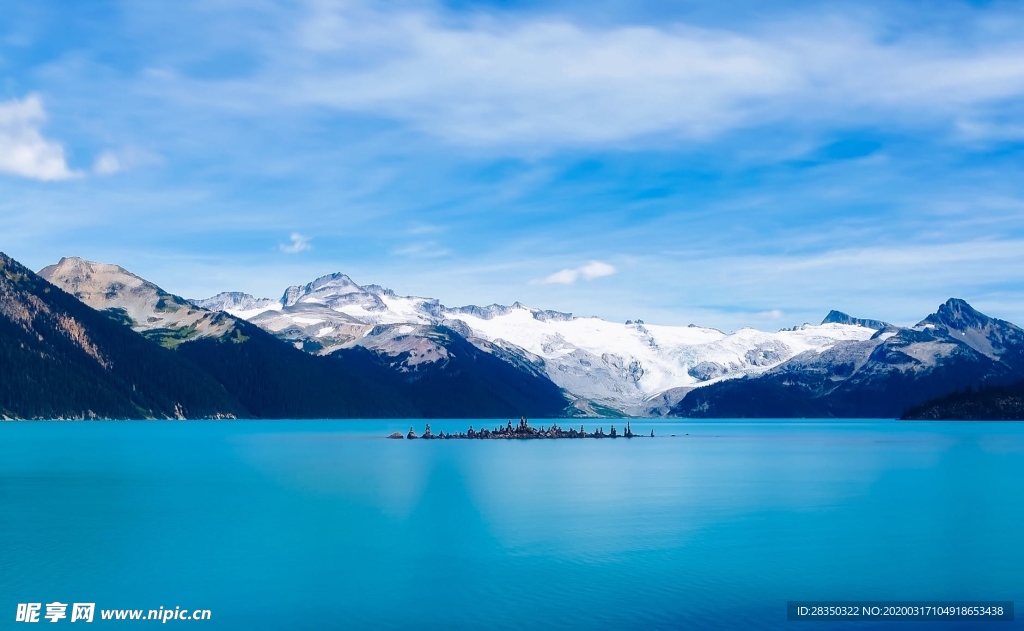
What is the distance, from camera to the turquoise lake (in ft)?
158

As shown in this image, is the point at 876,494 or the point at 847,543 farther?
the point at 876,494

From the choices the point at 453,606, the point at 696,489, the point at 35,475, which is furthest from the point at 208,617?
the point at 35,475

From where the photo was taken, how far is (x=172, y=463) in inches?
5448

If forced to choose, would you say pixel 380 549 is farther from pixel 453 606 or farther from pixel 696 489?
pixel 696 489

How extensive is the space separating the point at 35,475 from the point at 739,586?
89598 mm

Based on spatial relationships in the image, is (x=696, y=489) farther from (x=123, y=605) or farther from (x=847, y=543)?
(x=123, y=605)

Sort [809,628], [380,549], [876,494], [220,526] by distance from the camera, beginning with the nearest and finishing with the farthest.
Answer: [809,628] → [380,549] → [220,526] → [876,494]

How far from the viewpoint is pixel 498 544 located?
2645 inches

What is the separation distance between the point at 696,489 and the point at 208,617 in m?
70.5

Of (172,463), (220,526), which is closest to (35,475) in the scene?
(172,463)

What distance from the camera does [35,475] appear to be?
112 meters

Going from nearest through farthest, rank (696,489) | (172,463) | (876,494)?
1. (876,494)
2. (696,489)
3. (172,463)

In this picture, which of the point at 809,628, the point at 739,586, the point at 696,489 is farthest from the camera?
the point at 696,489

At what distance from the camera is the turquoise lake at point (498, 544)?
158ft
